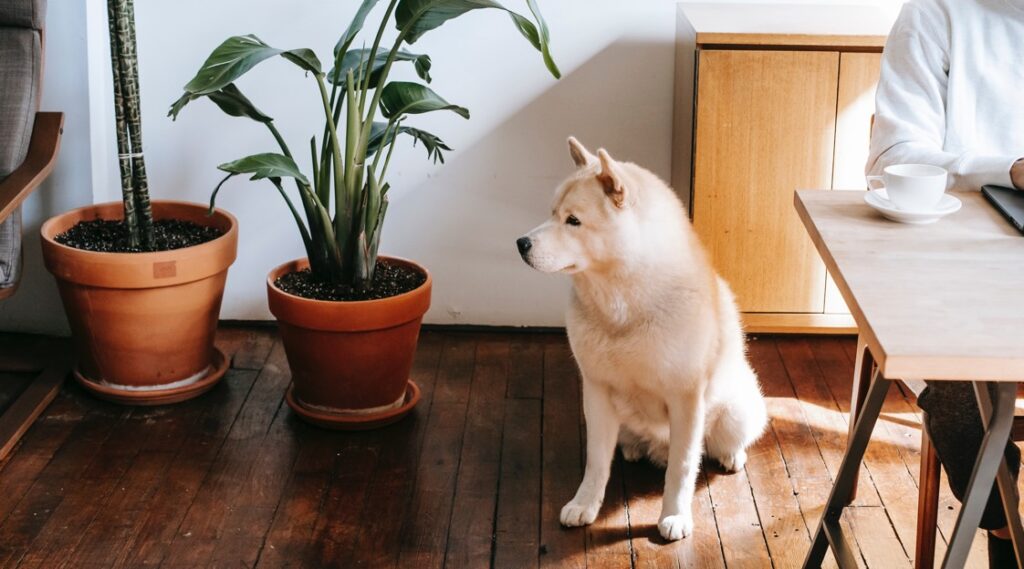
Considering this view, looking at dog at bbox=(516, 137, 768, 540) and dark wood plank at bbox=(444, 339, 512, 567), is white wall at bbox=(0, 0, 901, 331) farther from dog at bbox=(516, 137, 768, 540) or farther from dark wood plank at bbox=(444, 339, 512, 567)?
dog at bbox=(516, 137, 768, 540)

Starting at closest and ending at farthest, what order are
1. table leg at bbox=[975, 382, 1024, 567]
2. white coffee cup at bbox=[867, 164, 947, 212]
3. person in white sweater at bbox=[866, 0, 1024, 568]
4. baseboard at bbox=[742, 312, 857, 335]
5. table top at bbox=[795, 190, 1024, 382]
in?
table top at bbox=[795, 190, 1024, 382]
table leg at bbox=[975, 382, 1024, 567]
white coffee cup at bbox=[867, 164, 947, 212]
person in white sweater at bbox=[866, 0, 1024, 568]
baseboard at bbox=[742, 312, 857, 335]

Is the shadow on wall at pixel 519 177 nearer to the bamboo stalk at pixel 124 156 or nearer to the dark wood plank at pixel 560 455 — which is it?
the dark wood plank at pixel 560 455

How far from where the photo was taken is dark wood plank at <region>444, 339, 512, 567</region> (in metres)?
2.18

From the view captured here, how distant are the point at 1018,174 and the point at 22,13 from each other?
2.22 meters

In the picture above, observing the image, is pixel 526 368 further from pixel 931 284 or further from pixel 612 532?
pixel 931 284

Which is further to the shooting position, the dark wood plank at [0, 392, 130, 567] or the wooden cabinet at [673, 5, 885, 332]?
the wooden cabinet at [673, 5, 885, 332]

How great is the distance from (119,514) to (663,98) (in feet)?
5.76

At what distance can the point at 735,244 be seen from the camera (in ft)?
9.04

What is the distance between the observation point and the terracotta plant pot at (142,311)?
2.56 metres

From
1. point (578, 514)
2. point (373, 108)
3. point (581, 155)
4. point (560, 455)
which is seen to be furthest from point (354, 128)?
point (578, 514)

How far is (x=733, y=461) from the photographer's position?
2.45 metres

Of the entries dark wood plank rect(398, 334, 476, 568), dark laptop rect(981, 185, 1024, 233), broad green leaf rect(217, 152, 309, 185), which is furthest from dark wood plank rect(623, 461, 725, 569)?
broad green leaf rect(217, 152, 309, 185)

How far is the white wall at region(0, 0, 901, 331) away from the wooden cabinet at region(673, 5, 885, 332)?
0.24 metres

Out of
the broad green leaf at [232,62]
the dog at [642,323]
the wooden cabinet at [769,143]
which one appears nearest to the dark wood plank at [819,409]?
the wooden cabinet at [769,143]
